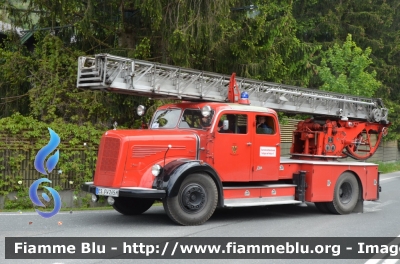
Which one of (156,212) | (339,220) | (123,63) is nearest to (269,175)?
(339,220)

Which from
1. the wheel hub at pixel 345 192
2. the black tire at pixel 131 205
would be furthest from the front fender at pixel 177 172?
the wheel hub at pixel 345 192

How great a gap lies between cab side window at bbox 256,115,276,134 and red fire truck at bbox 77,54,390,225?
0.07 ft

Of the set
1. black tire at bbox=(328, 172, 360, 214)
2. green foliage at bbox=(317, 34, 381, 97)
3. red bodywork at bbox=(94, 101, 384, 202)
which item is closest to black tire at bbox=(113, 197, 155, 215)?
red bodywork at bbox=(94, 101, 384, 202)

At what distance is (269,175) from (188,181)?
2.34 meters

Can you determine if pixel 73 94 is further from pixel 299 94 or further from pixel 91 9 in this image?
pixel 299 94

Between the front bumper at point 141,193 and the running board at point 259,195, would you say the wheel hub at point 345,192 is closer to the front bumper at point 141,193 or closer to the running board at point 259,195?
the running board at point 259,195

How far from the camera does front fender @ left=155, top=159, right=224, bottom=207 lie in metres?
10.3

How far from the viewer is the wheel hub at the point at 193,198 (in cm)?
1066

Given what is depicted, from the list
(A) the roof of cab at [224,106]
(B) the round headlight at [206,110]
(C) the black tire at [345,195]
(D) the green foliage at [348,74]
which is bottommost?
(C) the black tire at [345,195]

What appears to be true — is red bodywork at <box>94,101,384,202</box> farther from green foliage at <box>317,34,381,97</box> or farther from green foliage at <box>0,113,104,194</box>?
green foliage at <box>317,34,381,97</box>

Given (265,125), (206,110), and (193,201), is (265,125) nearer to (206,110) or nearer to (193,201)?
(206,110)

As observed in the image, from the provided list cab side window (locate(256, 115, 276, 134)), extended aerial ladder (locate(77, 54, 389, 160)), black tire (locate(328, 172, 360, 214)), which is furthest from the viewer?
black tire (locate(328, 172, 360, 214))

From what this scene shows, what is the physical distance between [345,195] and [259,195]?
2.83 metres

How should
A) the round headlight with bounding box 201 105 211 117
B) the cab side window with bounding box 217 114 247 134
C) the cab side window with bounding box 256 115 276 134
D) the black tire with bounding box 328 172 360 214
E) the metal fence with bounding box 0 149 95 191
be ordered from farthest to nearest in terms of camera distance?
the metal fence with bounding box 0 149 95 191 → the black tire with bounding box 328 172 360 214 → the cab side window with bounding box 256 115 276 134 → the cab side window with bounding box 217 114 247 134 → the round headlight with bounding box 201 105 211 117
